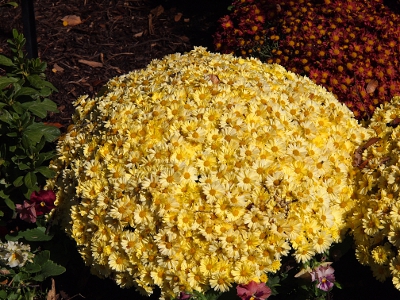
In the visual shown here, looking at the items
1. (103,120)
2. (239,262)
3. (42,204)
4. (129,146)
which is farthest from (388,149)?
(42,204)

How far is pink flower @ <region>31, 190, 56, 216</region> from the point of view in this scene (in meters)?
3.04

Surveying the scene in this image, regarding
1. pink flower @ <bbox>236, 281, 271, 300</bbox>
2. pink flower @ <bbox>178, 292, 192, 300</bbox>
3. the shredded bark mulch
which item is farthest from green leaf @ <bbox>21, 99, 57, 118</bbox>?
pink flower @ <bbox>236, 281, 271, 300</bbox>

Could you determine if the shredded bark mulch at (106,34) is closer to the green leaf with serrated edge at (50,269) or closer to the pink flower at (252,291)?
the green leaf with serrated edge at (50,269)

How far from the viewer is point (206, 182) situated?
2.61 meters

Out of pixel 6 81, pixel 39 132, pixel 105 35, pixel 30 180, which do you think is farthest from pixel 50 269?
pixel 105 35

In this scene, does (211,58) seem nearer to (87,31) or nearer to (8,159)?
(8,159)

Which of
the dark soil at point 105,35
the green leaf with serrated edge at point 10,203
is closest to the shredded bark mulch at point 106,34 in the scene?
the dark soil at point 105,35

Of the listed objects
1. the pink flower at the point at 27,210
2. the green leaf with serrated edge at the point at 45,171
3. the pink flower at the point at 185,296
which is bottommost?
the pink flower at the point at 27,210

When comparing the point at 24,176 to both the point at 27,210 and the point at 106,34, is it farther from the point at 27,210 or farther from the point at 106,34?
the point at 106,34

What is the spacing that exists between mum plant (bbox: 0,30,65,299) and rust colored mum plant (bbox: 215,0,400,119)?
1.99m

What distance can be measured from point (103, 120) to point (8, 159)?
2.24 feet

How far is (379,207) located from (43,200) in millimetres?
1844

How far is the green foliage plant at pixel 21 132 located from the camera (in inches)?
122

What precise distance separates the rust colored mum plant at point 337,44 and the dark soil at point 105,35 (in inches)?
29.1
